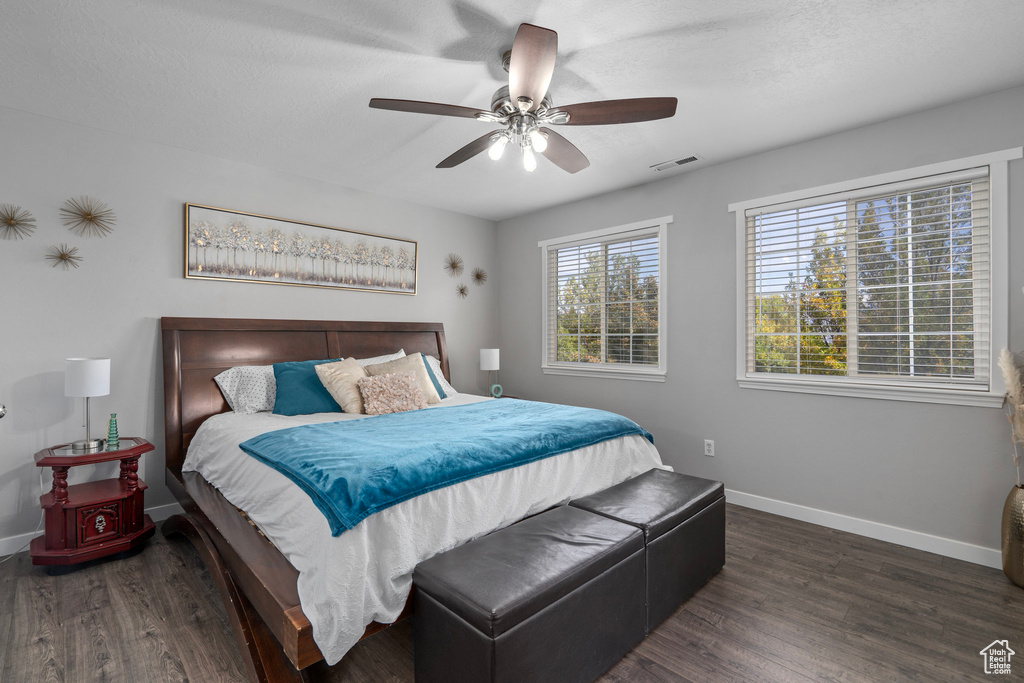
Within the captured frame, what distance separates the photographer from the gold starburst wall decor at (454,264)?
4.89m

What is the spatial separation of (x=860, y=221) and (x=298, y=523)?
11.6ft

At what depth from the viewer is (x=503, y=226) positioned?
5305 millimetres

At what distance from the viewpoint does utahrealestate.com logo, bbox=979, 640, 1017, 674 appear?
1.74 metres

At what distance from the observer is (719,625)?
202cm

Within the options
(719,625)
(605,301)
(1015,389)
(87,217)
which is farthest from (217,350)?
(1015,389)

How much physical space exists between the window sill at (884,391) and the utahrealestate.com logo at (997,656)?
124 cm

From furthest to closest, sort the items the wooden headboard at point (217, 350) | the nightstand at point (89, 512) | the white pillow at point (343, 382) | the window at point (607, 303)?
the window at point (607, 303) → the white pillow at point (343, 382) → the wooden headboard at point (217, 350) → the nightstand at point (89, 512)

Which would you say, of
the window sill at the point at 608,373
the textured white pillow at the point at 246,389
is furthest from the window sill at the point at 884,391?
the textured white pillow at the point at 246,389

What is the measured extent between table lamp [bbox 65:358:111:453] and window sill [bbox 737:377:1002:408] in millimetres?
4045

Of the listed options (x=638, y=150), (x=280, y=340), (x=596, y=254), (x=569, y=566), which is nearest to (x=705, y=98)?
(x=638, y=150)

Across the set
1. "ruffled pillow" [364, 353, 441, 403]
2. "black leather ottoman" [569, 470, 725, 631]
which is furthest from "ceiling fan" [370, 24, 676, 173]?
"ruffled pillow" [364, 353, 441, 403]

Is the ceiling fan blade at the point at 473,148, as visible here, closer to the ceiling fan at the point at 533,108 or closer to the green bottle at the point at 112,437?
the ceiling fan at the point at 533,108

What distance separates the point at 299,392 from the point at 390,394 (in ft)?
2.02

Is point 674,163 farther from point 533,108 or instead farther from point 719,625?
point 719,625
